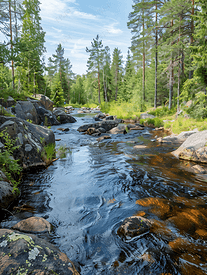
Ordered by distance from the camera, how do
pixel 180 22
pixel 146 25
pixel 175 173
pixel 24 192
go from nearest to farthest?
pixel 24 192 → pixel 175 173 → pixel 180 22 → pixel 146 25

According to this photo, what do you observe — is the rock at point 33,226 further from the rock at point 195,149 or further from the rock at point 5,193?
the rock at point 195,149

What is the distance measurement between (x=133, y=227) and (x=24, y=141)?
4.24m

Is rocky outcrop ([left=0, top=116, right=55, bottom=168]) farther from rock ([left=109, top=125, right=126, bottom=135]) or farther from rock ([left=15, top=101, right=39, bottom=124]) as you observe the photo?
rock ([left=109, top=125, right=126, bottom=135])

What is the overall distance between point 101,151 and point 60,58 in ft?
160

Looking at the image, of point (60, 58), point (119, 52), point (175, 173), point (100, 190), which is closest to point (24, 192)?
point (100, 190)

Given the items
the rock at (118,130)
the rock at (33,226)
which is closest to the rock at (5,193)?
the rock at (33,226)

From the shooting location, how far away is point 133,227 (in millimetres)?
3064

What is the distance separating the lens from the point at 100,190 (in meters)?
4.82

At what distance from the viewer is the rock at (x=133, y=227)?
2994 mm

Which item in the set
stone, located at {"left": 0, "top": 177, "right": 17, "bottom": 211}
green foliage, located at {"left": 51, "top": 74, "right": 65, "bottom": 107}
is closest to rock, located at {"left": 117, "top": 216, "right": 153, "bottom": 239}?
stone, located at {"left": 0, "top": 177, "right": 17, "bottom": 211}

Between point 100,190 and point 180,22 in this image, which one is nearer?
point 100,190

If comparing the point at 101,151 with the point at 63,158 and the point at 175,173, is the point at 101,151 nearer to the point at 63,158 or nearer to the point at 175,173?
the point at 63,158

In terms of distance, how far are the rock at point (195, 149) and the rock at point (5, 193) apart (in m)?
6.61

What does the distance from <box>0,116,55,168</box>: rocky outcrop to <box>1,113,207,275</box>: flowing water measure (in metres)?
0.51
